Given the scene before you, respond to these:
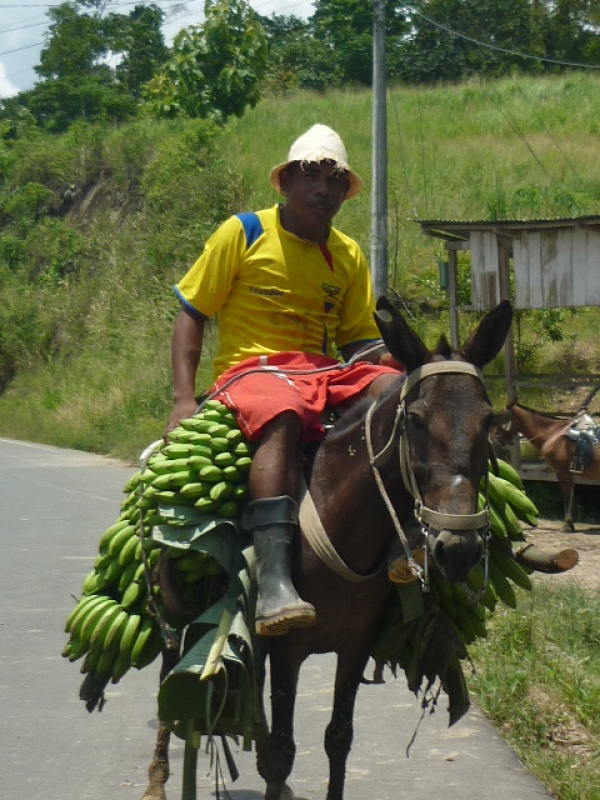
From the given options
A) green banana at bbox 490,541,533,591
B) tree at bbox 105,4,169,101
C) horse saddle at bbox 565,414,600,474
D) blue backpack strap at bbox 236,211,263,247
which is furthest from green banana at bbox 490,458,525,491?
tree at bbox 105,4,169,101

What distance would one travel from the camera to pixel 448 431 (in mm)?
3234

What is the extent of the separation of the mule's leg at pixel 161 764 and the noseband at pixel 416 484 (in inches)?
58.1

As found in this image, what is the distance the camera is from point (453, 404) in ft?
10.8

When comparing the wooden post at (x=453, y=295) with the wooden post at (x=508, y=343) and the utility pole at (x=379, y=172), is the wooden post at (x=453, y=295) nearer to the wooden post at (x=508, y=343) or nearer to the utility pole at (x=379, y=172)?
the wooden post at (x=508, y=343)

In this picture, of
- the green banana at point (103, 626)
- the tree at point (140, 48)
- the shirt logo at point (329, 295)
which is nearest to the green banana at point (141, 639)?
the green banana at point (103, 626)

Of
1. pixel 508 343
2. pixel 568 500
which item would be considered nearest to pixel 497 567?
pixel 568 500

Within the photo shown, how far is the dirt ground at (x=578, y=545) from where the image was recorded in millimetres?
9141

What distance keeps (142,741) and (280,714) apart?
157 centimetres

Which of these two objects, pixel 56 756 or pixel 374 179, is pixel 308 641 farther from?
pixel 374 179

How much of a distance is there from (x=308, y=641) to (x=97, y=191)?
28729 millimetres

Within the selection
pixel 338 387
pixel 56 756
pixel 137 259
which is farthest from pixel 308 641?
pixel 137 259

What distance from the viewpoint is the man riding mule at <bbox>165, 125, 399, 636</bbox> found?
4094mm

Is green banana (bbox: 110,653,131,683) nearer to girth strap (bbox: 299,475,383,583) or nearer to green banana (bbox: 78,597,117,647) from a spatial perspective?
green banana (bbox: 78,597,117,647)

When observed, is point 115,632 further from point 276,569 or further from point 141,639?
point 276,569
